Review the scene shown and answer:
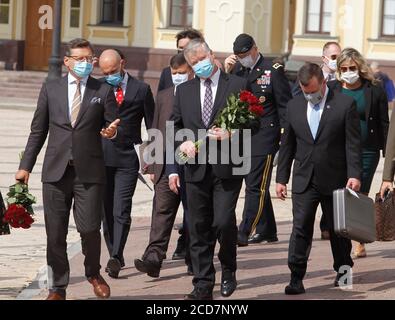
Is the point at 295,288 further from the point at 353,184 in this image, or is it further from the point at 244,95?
the point at 244,95

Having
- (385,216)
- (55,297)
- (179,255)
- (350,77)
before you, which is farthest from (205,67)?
(179,255)

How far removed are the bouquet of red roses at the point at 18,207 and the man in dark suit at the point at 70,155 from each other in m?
0.09

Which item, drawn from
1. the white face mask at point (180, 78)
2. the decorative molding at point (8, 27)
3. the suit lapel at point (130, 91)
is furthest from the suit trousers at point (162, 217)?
the decorative molding at point (8, 27)

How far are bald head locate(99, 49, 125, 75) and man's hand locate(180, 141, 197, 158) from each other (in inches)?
75.5

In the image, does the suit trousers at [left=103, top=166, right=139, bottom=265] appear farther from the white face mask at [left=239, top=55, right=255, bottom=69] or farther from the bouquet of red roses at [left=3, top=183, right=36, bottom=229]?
the white face mask at [left=239, top=55, right=255, bottom=69]

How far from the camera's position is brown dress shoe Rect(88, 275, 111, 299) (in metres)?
10.8

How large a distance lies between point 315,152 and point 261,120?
109 inches

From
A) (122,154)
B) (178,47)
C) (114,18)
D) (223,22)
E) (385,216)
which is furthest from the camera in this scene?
(114,18)

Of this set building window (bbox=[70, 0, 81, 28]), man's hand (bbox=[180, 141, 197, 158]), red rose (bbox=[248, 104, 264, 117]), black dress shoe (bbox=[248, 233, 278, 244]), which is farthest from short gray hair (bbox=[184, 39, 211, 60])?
building window (bbox=[70, 0, 81, 28])

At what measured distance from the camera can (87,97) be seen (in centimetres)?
1067

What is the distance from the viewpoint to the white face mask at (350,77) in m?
12.7

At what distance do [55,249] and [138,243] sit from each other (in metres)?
3.80

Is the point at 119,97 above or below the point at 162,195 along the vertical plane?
above
